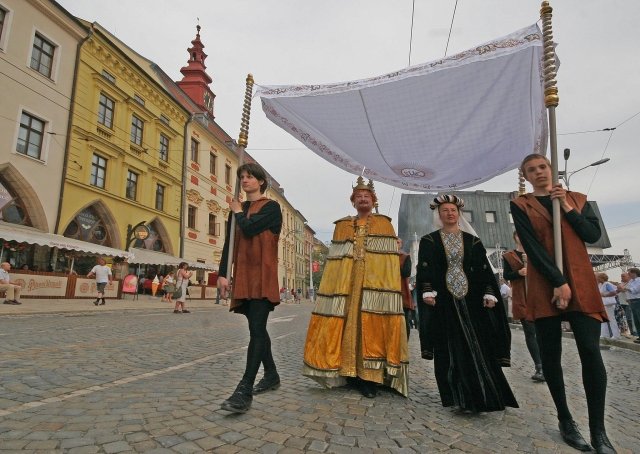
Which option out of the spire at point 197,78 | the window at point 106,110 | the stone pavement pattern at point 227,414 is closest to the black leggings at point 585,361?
the stone pavement pattern at point 227,414

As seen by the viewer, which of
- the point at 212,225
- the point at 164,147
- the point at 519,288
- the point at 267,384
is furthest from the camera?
the point at 212,225

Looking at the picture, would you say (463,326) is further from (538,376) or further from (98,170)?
(98,170)

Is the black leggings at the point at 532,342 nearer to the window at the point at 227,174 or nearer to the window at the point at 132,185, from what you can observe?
the window at the point at 132,185

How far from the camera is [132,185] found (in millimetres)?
24375

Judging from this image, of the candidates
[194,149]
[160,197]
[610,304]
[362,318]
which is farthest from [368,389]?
[194,149]

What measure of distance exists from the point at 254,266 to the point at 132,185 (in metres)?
24.0

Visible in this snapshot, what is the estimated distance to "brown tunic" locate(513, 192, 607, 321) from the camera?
8.26 ft

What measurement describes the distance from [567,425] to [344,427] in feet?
4.67

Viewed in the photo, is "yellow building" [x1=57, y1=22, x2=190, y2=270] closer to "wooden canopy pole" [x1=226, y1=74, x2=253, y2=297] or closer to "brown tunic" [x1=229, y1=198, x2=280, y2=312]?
"wooden canopy pole" [x1=226, y1=74, x2=253, y2=297]

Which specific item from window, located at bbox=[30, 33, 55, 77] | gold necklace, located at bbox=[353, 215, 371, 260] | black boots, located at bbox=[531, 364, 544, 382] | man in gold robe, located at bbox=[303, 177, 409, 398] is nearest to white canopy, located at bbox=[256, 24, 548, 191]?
gold necklace, located at bbox=[353, 215, 371, 260]

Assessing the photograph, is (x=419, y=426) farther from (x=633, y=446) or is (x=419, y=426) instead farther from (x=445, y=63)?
(x=445, y=63)

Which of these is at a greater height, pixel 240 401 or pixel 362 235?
pixel 362 235

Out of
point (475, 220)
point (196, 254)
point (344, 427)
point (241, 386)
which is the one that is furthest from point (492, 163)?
point (475, 220)

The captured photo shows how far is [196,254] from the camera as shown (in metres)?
30.6
